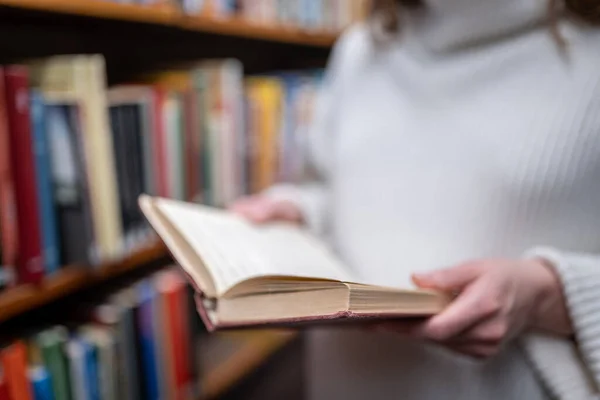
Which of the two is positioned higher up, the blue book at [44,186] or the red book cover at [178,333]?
the blue book at [44,186]

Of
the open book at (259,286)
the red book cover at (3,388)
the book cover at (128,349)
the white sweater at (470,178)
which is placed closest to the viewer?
the open book at (259,286)

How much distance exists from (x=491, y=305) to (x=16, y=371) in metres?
0.57

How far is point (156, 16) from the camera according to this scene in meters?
0.89

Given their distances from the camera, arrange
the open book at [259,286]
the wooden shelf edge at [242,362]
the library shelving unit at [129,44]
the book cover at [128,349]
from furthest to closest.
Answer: the wooden shelf edge at [242,362]
the book cover at [128,349]
the library shelving unit at [129,44]
the open book at [259,286]

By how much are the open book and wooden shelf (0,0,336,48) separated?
33cm

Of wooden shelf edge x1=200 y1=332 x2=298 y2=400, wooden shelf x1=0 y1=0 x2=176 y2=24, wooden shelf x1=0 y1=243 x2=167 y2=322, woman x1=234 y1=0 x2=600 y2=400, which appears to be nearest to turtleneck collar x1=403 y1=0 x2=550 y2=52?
woman x1=234 y1=0 x2=600 y2=400

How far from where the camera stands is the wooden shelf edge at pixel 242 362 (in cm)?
116

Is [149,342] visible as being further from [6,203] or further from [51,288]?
[6,203]

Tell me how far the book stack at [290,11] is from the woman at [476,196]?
0.29 meters

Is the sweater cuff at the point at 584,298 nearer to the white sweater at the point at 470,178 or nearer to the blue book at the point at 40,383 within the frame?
the white sweater at the point at 470,178

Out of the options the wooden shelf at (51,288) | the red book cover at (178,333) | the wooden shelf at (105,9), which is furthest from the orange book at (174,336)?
the wooden shelf at (105,9)

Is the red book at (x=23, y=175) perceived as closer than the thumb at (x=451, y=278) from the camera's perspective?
No

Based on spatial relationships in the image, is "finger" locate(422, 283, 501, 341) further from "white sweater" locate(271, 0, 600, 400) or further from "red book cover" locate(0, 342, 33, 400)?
"red book cover" locate(0, 342, 33, 400)

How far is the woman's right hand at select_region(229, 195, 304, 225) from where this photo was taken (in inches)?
31.0
